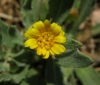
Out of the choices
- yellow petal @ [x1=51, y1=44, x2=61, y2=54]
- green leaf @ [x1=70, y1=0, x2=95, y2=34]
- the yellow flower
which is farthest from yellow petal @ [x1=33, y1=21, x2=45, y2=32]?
green leaf @ [x1=70, y1=0, x2=95, y2=34]

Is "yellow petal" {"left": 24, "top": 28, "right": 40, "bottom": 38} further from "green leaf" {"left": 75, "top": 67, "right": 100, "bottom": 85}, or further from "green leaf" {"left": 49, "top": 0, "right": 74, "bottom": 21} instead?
"green leaf" {"left": 75, "top": 67, "right": 100, "bottom": 85}

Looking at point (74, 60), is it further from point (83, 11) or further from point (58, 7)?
point (83, 11)

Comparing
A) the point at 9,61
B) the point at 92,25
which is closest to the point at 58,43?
the point at 9,61

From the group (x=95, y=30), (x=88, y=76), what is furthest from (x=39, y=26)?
(x=95, y=30)

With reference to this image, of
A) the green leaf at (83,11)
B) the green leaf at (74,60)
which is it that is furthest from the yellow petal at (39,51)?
the green leaf at (83,11)

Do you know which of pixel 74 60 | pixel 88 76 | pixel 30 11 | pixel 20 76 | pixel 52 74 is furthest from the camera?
pixel 88 76

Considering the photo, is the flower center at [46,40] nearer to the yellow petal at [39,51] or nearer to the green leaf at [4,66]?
the yellow petal at [39,51]

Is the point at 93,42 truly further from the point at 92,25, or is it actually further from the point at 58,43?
the point at 58,43
